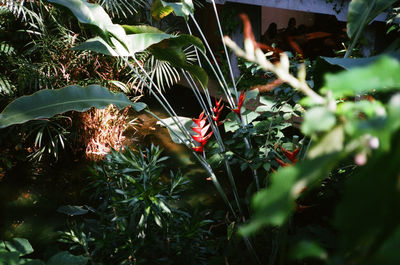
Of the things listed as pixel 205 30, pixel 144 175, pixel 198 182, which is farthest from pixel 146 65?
pixel 205 30

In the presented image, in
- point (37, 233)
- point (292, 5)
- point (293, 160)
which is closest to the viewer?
point (293, 160)

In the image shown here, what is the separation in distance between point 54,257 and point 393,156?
57.7 inches

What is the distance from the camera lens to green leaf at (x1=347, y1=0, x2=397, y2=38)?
160 centimetres

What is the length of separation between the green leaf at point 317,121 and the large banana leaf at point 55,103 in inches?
56.5

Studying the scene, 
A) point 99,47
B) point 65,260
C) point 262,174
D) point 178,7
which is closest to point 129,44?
point 99,47

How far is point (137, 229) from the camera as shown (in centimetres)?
154

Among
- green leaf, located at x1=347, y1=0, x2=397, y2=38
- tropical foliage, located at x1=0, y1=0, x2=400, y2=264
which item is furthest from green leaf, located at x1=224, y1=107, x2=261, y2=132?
green leaf, located at x1=347, y1=0, x2=397, y2=38

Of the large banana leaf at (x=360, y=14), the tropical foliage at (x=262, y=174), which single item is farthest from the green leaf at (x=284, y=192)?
the large banana leaf at (x=360, y=14)

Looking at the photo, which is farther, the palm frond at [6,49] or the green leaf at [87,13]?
the palm frond at [6,49]

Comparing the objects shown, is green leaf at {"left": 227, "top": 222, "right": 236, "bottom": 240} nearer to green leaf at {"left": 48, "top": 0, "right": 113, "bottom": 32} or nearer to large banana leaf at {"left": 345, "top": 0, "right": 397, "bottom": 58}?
large banana leaf at {"left": 345, "top": 0, "right": 397, "bottom": 58}

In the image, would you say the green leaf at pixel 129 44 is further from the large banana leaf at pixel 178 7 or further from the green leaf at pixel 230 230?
the green leaf at pixel 230 230

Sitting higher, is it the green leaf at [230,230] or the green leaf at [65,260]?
the green leaf at [65,260]

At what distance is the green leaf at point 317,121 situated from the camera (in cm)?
38

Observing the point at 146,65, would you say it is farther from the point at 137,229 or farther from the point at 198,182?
the point at 137,229
